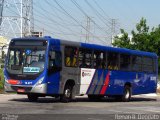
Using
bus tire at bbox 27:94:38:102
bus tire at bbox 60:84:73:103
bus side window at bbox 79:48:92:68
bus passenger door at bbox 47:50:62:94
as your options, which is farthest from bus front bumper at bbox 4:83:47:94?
bus side window at bbox 79:48:92:68

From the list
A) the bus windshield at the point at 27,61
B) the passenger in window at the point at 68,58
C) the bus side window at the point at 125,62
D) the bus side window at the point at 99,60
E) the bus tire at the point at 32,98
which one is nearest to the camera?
the bus windshield at the point at 27,61

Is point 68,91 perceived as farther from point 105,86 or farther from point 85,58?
point 105,86

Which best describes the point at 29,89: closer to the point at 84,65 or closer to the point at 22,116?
the point at 84,65

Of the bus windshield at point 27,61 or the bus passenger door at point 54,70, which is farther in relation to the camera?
the bus passenger door at point 54,70

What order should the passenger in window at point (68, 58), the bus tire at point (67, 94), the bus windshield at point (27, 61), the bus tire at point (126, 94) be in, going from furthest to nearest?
the bus tire at point (126, 94), the bus tire at point (67, 94), the passenger in window at point (68, 58), the bus windshield at point (27, 61)

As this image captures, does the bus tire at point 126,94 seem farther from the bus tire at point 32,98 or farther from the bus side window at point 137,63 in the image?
the bus tire at point 32,98

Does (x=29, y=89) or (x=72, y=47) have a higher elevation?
(x=72, y=47)

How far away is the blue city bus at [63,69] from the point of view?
21688 mm

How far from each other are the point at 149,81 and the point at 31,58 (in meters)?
10.9

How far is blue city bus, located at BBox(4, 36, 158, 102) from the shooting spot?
21688mm

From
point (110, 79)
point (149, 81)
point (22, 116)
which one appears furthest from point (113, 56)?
point (22, 116)

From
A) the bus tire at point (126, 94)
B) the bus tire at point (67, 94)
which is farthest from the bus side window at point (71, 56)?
the bus tire at point (126, 94)

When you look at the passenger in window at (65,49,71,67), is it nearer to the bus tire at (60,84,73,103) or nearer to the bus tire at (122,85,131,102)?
the bus tire at (60,84,73,103)

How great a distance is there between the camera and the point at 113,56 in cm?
2656
